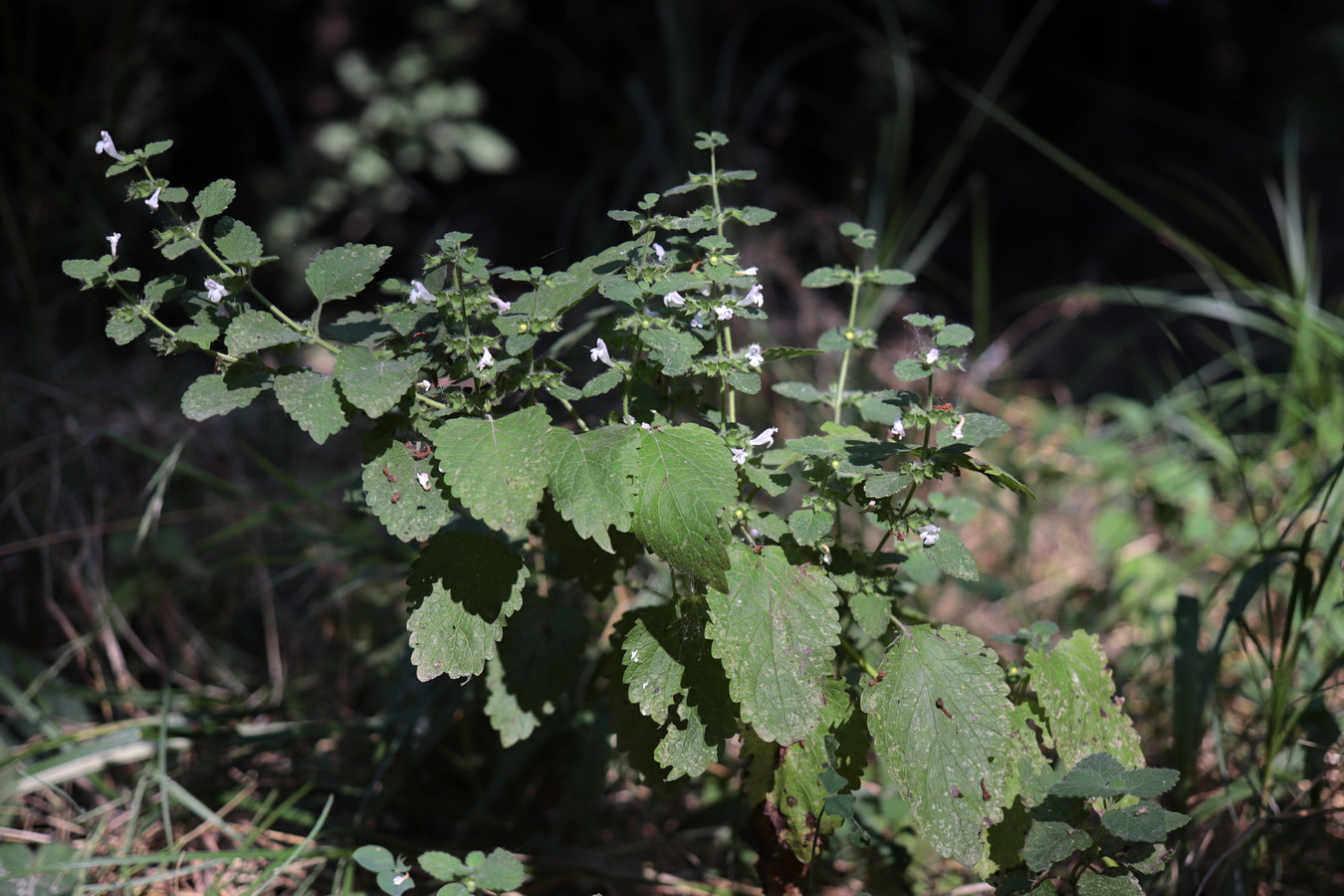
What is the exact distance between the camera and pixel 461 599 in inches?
40.6

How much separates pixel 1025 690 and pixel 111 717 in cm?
176

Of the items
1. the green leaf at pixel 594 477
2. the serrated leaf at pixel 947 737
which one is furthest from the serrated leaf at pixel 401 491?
the serrated leaf at pixel 947 737

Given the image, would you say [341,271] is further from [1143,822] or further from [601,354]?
[1143,822]

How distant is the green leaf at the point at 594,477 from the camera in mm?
916

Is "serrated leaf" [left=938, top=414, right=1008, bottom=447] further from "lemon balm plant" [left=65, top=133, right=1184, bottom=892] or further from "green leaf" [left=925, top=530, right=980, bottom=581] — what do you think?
"green leaf" [left=925, top=530, right=980, bottom=581]

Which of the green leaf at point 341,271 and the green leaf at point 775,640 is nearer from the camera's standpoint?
the green leaf at point 775,640

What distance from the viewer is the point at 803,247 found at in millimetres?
3305

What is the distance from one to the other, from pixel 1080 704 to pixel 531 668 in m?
0.70

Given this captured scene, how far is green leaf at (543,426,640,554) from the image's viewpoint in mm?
916

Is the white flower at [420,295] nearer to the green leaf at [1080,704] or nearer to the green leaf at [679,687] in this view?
the green leaf at [679,687]

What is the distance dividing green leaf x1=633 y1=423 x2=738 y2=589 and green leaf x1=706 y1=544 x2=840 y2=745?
0.05 meters

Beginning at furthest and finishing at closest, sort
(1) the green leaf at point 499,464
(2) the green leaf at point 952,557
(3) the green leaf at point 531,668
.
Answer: (3) the green leaf at point 531,668 < (2) the green leaf at point 952,557 < (1) the green leaf at point 499,464

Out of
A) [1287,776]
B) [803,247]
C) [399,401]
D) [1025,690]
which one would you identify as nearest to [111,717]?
[399,401]

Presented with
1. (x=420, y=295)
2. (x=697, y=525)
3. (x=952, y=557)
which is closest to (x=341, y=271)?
(x=420, y=295)
